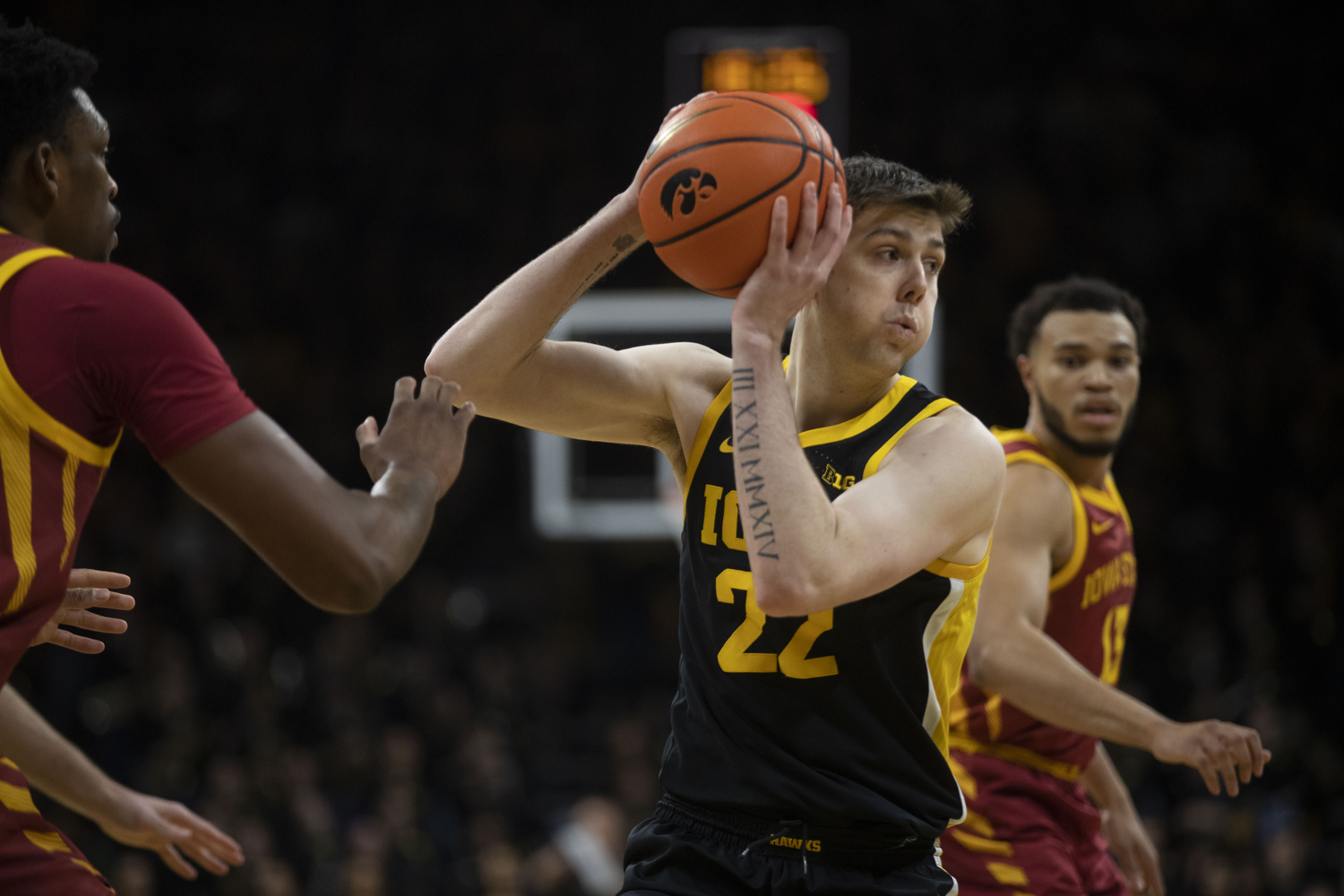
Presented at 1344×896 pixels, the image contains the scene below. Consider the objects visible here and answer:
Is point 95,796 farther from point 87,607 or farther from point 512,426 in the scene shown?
point 512,426

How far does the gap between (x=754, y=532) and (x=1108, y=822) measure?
256cm

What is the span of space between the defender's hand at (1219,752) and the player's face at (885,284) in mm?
1284

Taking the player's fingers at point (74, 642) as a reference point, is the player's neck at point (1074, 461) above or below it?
above

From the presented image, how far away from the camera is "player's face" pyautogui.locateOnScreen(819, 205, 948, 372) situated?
287 cm

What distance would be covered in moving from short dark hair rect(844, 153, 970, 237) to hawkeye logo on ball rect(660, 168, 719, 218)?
38 centimetres

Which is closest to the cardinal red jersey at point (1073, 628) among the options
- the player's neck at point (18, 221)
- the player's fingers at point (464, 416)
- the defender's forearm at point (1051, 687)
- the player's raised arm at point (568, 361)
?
the defender's forearm at point (1051, 687)

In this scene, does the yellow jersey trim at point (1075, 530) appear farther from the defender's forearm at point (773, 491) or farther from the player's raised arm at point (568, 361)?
the defender's forearm at point (773, 491)

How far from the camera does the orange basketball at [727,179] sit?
Answer: 263cm

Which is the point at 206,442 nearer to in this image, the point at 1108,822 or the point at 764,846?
the point at 764,846

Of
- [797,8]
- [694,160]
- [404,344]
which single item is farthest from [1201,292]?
[694,160]

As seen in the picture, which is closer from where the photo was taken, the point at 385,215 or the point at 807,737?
the point at 807,737

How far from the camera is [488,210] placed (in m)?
11.9

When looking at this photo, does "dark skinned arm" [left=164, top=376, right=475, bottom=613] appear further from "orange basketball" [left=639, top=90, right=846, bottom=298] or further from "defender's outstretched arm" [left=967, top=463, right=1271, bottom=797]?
"defender's outstretched arm" [left=967, top=463, right=1271, bottom=797]

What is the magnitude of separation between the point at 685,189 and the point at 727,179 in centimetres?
10
